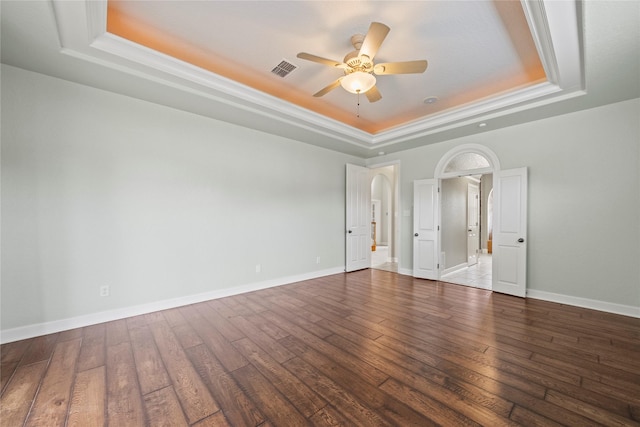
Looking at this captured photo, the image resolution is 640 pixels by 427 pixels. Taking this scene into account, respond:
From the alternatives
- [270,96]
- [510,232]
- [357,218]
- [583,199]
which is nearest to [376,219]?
[357,218]

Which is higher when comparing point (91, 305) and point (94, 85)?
point (94, 85)

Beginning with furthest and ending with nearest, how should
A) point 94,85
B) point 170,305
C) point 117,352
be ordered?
point 170,305 < point 94,85 < point 117,352

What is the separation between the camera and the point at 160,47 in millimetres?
2725

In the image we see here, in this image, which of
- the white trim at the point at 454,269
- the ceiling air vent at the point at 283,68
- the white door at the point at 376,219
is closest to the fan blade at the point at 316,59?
the ceiling air vent at the point at 283,68

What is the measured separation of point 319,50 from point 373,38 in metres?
0.83

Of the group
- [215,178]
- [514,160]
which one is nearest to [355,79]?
[215,178]

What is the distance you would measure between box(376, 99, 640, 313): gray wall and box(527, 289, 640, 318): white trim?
0.05m

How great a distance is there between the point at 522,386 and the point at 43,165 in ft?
16.6

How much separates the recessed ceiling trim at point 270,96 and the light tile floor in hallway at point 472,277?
2984mm

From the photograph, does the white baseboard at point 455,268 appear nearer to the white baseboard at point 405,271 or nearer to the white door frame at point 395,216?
the white baseboard at point 405,271

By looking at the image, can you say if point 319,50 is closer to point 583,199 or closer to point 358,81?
point 358,81

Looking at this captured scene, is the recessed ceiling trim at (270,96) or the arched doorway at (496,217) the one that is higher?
the recessed ceiling trim at (270,96)

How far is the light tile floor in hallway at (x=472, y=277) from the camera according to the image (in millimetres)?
A: 4797

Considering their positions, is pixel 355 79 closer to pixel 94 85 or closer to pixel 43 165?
pixel 94 85
